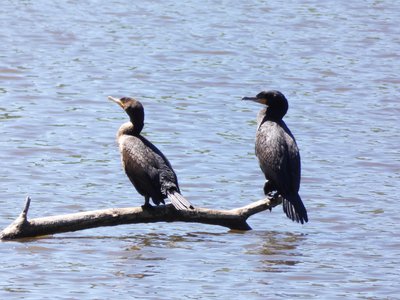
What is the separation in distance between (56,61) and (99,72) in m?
0.69

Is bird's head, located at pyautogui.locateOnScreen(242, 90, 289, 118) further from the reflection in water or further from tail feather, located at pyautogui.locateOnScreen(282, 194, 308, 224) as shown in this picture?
the reflection in water

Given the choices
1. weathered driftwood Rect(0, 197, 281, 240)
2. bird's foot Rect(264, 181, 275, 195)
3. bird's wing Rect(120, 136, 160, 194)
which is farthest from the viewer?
bird's foot Rect(264, 181, 275, 195)

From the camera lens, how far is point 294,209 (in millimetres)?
10758

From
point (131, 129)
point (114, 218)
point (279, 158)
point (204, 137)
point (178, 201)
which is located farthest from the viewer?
point (204, 137)

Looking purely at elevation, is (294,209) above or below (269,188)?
below

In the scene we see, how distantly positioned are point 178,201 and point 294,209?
1.34 m

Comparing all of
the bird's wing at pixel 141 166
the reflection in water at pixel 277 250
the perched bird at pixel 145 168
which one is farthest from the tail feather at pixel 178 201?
the reflection in water at pixel 277 250

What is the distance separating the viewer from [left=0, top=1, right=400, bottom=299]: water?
9.59 meters

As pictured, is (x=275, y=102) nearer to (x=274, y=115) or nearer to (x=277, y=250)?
(x=274, y=115)

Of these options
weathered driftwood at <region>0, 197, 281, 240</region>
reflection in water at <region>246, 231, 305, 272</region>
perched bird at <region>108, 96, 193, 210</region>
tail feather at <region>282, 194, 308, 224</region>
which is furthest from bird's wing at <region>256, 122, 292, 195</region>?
Answer: perched bird at <region>108, 96, 193, 210</region>

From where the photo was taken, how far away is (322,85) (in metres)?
17.2

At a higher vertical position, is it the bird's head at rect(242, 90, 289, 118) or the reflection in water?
the bird's head at rect(242, 90, 289, 118)

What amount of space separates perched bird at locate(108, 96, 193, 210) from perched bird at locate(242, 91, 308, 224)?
1.01 meters

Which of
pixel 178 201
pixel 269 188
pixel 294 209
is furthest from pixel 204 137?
pixel 178 201
